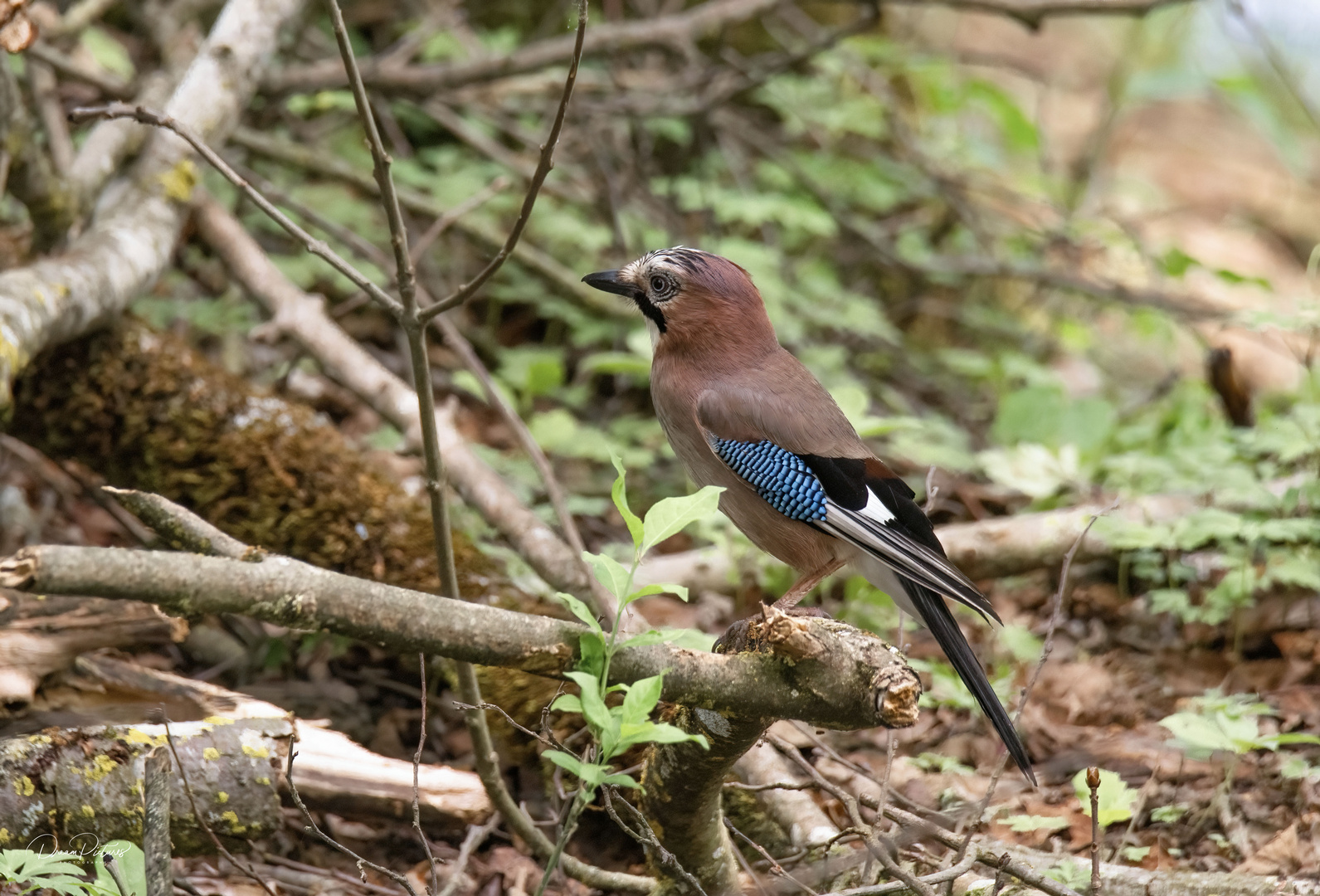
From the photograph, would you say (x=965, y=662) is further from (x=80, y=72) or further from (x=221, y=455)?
(x=80, y=72)

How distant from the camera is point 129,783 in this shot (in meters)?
2.54

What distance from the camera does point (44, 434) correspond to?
396 centimetres

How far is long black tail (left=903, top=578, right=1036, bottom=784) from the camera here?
254cm

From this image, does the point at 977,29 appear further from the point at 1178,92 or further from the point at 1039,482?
the point at 1039,482

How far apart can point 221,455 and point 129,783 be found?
5.48 ft

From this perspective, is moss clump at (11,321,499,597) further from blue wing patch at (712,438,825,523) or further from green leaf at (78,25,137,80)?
green leaf at (78,25,137,80)

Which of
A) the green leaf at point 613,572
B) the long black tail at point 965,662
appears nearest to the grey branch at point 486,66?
the long black tail at point 965,662

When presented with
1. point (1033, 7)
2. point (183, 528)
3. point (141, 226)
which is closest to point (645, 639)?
point (183, 528)

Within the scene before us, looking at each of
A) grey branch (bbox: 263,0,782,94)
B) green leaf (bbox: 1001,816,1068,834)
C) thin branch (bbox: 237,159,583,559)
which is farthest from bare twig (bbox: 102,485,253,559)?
grey branch (bbox: 263,0,782,94)

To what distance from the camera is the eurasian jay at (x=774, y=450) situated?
3068mm

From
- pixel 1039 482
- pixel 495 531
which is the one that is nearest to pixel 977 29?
pixel 1039 482

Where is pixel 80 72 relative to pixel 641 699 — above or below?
→ above

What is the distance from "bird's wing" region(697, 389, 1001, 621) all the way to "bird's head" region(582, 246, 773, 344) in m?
0.33

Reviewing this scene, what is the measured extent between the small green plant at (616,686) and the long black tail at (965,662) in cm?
89
